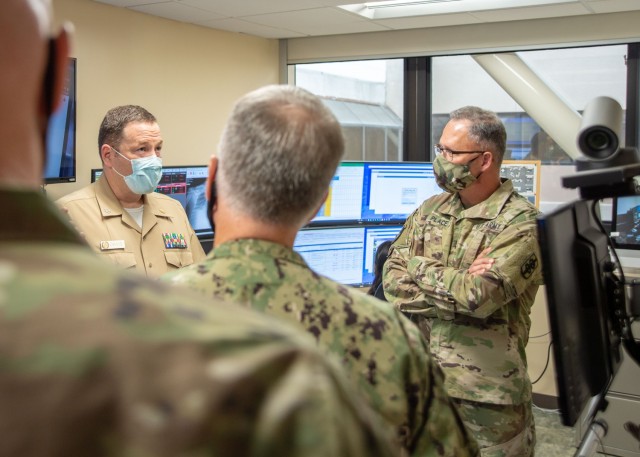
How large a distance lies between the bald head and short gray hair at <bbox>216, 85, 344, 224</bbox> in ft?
2.09

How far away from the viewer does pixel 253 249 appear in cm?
110

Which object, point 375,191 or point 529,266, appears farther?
point 375,191

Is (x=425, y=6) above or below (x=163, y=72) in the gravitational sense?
above

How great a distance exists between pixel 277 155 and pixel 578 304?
1.88 ft

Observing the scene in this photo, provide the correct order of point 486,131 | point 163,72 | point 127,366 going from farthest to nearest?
point 163,72
point 486,131
point 127,366

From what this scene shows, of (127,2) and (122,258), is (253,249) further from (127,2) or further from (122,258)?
(127,2)

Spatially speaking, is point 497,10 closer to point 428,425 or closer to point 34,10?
point 428,425

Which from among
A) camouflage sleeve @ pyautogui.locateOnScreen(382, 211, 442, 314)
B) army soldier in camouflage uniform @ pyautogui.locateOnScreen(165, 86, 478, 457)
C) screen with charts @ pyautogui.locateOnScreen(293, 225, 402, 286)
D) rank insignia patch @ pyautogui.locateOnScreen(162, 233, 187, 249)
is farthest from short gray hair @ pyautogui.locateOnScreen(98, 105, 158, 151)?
army soldier in camouflage uniform @ pyautogui.locateOnScreen(165, 86, 478, 457)

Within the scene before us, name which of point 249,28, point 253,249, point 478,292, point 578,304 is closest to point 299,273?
point 253,249

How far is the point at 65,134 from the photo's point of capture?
369 cm

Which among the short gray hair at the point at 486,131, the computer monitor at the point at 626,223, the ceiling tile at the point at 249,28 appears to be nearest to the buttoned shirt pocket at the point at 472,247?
the short gray hair at the point at 486,131

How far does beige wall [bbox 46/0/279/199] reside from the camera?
12.7 feet

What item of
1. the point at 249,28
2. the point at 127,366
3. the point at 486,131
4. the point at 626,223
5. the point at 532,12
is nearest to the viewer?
A: the point at 127,366

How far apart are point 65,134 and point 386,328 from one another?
3043 millimetres
